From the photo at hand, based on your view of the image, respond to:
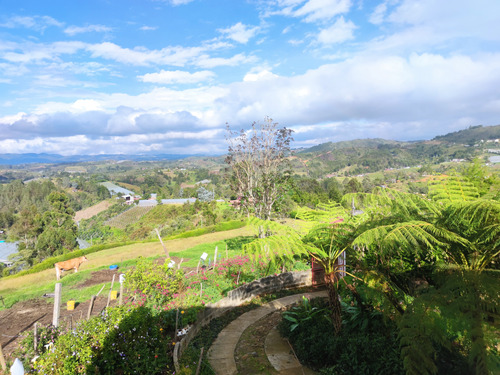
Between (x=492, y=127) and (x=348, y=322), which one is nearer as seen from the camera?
(x=348, y=322)

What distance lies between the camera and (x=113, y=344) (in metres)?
5.08

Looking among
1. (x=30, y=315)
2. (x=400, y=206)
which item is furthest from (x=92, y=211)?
(x=400, y=206)

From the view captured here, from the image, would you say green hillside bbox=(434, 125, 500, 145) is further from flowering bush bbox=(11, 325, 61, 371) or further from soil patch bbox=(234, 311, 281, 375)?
flowering bush bbox=(11, 325, 61, 371)

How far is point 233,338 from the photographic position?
650 centimetres

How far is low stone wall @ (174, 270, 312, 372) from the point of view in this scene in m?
6.41

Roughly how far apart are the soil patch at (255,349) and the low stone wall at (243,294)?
1116mm

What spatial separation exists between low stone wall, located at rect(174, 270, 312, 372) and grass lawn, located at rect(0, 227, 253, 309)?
6498 mm

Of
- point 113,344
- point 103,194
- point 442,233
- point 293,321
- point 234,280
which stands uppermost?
point 442,233

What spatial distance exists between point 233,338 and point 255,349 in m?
0.70

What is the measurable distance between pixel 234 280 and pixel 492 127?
765ft

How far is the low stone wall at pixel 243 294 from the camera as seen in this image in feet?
21.0

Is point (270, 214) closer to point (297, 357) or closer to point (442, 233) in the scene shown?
point (297, 357)

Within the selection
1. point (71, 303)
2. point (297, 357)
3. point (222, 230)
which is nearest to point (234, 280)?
point (297, 357)

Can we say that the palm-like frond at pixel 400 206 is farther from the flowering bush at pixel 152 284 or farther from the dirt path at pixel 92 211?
the dirt path at pixel 92 211
